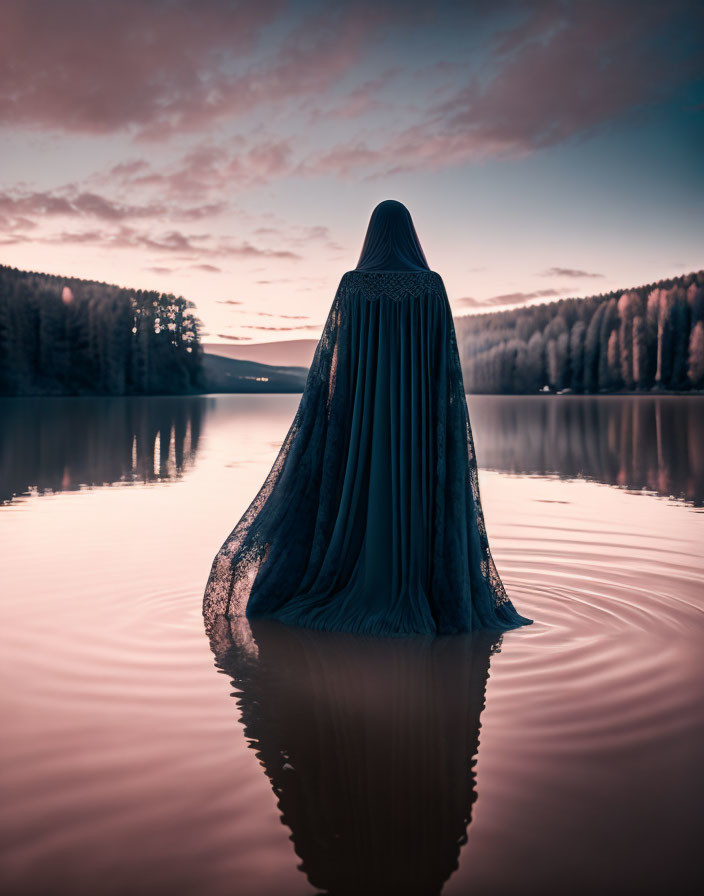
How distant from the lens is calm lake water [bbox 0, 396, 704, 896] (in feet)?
7.57

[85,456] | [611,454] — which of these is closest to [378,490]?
[85,456]

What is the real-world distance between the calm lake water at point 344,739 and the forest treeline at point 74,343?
75498mm

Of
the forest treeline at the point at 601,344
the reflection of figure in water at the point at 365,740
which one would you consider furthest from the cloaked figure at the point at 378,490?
the forest treeline at the point at 601,344

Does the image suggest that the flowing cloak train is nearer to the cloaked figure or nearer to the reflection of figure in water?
the cloaked figure

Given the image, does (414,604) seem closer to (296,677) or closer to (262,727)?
(296,677)

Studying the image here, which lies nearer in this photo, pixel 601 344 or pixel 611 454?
pixel 611 454

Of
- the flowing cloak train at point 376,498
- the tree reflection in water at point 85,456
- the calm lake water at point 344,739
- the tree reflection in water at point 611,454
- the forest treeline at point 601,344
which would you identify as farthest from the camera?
the forest treeline at point 601,344

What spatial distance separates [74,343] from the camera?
8781cm

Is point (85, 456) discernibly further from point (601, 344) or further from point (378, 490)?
point (601, 344)

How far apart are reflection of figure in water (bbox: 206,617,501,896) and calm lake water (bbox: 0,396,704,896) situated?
0.04 ft

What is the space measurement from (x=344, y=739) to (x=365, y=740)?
0.28ft

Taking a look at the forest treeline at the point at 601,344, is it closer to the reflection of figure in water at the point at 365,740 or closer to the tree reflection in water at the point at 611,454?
the tree reflection in water at the point at 611,454

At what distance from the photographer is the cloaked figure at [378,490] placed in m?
4.67

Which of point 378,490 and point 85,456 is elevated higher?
point 378,490
